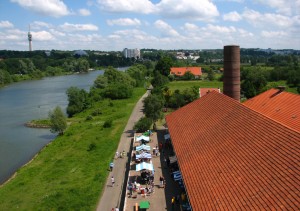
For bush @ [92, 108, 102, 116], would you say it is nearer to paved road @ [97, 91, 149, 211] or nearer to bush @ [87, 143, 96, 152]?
paved road @ [97, 91, 149, 211]

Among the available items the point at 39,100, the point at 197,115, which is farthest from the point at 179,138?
the point at 39,100

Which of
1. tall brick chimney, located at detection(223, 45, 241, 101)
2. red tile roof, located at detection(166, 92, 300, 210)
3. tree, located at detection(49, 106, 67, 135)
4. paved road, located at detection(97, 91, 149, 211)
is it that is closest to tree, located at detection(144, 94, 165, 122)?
paved road, located at detection(97, 91, 149, 211)

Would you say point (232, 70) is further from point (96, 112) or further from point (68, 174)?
point (96, 112)

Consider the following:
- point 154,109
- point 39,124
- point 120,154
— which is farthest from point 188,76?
point 120,154

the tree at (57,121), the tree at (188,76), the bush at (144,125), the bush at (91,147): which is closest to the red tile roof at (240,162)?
the bush at (144,125)

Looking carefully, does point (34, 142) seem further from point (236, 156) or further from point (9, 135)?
point (236, 156)

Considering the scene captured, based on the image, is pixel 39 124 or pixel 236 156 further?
pixel 39 124
